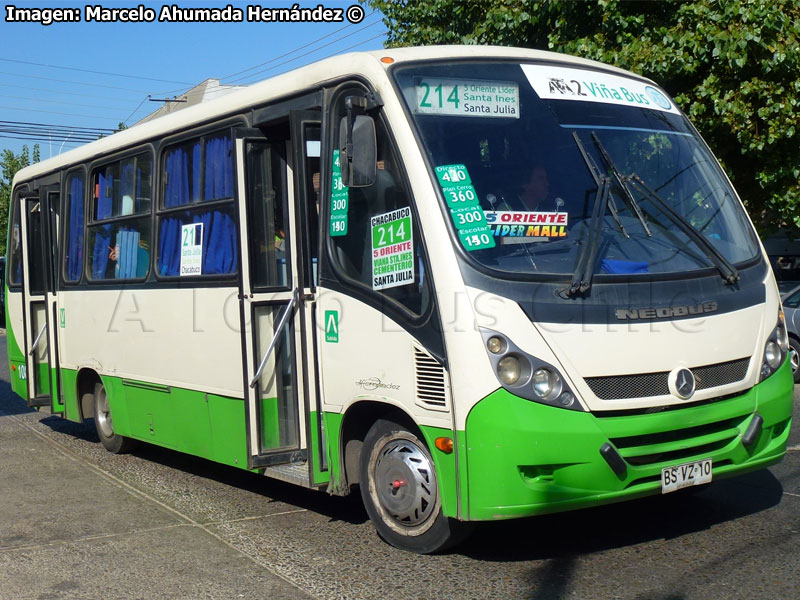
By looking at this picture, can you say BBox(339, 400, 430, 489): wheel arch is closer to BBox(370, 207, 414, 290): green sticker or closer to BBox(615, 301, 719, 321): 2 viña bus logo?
BBox(370, 207, 414, 290): green sticker

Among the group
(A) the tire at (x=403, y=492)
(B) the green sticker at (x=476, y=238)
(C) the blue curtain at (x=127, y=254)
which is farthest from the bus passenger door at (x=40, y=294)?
(B) the green sticker at (x=476, y=238)

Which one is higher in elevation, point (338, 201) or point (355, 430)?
point (338, 201)

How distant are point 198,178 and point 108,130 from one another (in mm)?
26963

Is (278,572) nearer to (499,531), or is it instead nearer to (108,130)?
(499,531)

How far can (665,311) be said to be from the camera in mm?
5387

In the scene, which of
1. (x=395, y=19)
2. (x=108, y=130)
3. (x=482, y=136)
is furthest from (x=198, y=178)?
(x=108, y=130)

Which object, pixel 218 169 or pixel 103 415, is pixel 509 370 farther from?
pixel 103 415

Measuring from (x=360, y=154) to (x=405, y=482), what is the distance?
1806 millimetres

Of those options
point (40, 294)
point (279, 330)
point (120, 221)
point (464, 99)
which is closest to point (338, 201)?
point (464, 99)

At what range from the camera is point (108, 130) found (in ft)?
108

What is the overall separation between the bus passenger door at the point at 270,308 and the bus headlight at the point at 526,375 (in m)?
1.88

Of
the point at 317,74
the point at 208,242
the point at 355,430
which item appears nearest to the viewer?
the point at 355,430

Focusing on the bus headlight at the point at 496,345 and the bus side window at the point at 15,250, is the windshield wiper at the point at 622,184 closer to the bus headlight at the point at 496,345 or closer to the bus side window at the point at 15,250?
the bus headlight at the point at 496,345

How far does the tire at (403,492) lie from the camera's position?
217 inches
